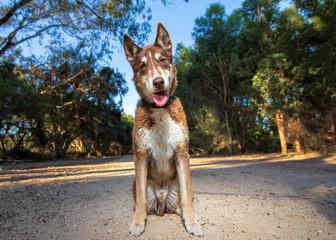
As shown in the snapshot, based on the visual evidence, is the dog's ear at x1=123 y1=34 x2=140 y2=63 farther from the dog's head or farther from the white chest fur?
the white chest fur

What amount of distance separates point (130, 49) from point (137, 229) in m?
2.31

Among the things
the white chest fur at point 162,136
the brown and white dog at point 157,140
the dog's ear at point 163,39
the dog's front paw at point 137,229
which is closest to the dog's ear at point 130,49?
the brown and white dog at point 157,140

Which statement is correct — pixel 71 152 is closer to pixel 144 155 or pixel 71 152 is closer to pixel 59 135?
pixel 59 135

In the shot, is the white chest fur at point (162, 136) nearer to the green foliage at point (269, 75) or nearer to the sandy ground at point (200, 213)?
the sandy ground at point (200, 213)

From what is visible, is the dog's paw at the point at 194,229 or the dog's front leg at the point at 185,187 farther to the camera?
the dog's front leg at the point at 185,187

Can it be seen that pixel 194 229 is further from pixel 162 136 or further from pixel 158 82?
pixel 158 82

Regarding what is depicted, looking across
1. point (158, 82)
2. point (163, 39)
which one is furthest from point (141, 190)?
point (163, 39)

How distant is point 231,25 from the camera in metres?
15.9

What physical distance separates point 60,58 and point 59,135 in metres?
8.28

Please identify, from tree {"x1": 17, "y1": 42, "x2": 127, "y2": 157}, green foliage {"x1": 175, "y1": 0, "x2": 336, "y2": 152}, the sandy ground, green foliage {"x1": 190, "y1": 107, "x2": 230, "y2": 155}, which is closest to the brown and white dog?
the sandy ground

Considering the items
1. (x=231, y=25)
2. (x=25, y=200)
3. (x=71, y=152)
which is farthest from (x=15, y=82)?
(x=231, y=25)

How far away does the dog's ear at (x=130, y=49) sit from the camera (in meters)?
2.51

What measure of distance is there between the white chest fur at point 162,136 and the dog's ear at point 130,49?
875mm

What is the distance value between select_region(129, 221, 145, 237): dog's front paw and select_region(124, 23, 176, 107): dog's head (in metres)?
1.46
